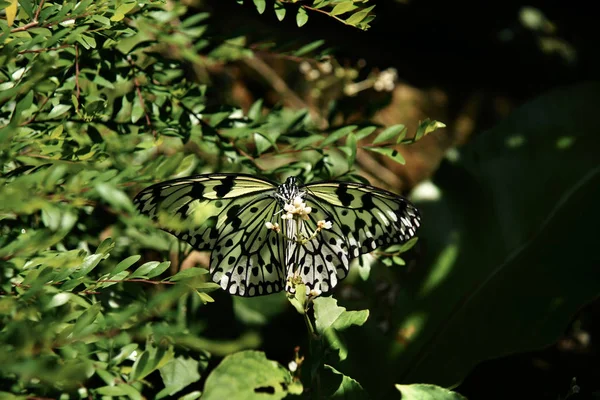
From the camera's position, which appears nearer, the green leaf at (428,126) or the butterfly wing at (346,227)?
the green leaf at (428,126)

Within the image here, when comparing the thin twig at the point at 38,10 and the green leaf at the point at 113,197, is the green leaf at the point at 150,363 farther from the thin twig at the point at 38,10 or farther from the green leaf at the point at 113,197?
the thin twig at the point at 38,10

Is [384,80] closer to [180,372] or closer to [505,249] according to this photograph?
[505,249]

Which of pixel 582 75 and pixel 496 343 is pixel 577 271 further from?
pixel 582 75

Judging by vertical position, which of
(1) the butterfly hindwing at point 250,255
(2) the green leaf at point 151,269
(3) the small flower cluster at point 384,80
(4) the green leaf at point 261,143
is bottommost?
(1) the butterfly hindwing at point 250,255

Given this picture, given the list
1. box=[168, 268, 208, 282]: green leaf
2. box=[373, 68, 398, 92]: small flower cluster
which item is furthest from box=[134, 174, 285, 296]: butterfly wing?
box=[373, 68, 398, 92]: small flower cluster

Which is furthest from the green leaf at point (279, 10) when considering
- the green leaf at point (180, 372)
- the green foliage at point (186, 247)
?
the green leaf at point (180, 372)

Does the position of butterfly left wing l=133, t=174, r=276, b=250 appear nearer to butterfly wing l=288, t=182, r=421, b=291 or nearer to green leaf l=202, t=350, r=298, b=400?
butterfly wing l=288, t=182, r=421, b=291

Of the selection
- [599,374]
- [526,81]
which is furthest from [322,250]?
[526,81]

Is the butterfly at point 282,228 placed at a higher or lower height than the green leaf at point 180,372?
higher
